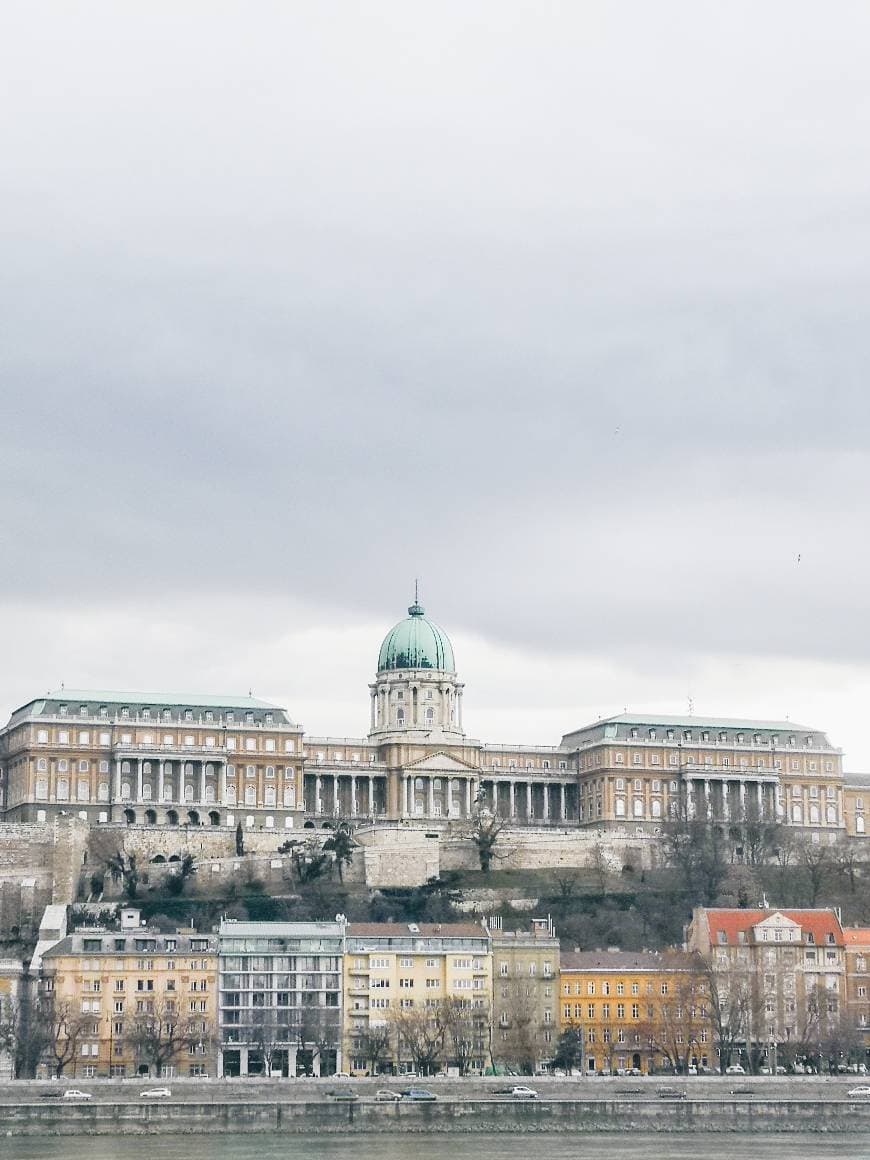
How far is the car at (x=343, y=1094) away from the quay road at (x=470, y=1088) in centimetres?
26

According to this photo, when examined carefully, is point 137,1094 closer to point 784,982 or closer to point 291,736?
point 784,982

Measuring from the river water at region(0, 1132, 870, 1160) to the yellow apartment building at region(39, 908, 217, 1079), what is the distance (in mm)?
20139

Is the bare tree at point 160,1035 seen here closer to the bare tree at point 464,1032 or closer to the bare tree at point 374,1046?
the bare tree at point 374,1046

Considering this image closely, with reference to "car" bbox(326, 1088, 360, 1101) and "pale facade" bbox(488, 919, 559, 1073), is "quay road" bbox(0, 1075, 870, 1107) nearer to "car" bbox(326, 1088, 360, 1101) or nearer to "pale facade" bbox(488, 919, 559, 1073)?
"car" bbox(326, 1088, 360, 1101)

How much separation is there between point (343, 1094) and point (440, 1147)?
41.6ft

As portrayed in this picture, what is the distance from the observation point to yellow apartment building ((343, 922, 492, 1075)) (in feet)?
453

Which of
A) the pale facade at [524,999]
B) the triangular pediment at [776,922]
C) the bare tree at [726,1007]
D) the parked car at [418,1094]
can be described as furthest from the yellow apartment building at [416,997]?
the triangular pediment at [776,922]

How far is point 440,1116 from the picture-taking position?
396 feet

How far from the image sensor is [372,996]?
14400cm

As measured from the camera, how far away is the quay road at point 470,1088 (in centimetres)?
12344

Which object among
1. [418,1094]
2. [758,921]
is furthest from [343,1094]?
[758,921]

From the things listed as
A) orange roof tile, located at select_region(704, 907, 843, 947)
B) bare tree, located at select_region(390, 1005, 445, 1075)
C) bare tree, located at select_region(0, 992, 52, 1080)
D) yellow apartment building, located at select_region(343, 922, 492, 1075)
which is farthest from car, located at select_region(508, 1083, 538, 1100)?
orange roof tile, located at select_region(704, 907, 843, 947)

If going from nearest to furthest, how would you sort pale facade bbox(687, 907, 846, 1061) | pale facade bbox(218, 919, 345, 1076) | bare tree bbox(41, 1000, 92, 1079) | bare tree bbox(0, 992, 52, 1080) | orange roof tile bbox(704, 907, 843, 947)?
1. bare tree bbox(0, 992, 52, 1080)
2. bare tree bbox(41, 1000, 92, 1079)
3. pale facade bbox(218, 919, 345, 1076)
4. pale facade bbox(687, 907, 846, 1061)
5. orange roof tile bbox(704, 907, 843, 947)

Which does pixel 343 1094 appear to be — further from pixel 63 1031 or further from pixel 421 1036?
pixel 63 1031
